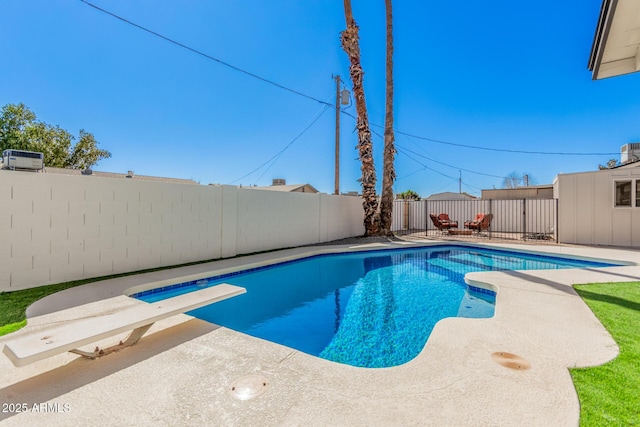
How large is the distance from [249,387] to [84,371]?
154 cm

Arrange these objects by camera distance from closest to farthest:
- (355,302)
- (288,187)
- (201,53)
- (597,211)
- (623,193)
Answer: (355,302)
(623,193)
(201,53)
(597,211)
(288,187)

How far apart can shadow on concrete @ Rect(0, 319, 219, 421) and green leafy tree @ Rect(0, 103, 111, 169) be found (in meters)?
24.1

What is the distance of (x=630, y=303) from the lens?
4.23 metres

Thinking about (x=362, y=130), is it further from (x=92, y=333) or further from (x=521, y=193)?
(x=521, y=193)

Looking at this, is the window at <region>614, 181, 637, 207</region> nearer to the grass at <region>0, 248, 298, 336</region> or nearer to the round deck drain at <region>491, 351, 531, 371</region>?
the round deck drain at <region>491, 351, 531, 371</region>

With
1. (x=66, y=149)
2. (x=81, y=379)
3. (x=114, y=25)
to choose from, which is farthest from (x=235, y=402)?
(x=66, y=149)

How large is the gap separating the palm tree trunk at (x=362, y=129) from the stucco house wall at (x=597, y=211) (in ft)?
22.7

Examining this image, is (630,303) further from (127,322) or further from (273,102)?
(273,102)

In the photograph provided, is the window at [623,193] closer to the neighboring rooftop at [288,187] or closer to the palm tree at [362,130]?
the palm tree at [362,130]

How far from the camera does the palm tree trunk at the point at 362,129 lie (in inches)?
477

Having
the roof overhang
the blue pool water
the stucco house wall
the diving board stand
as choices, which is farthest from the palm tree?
the diving board stand

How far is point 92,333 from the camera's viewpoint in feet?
8.41

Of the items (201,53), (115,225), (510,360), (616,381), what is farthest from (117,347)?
(201,53)

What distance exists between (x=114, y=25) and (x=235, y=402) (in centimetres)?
1072
